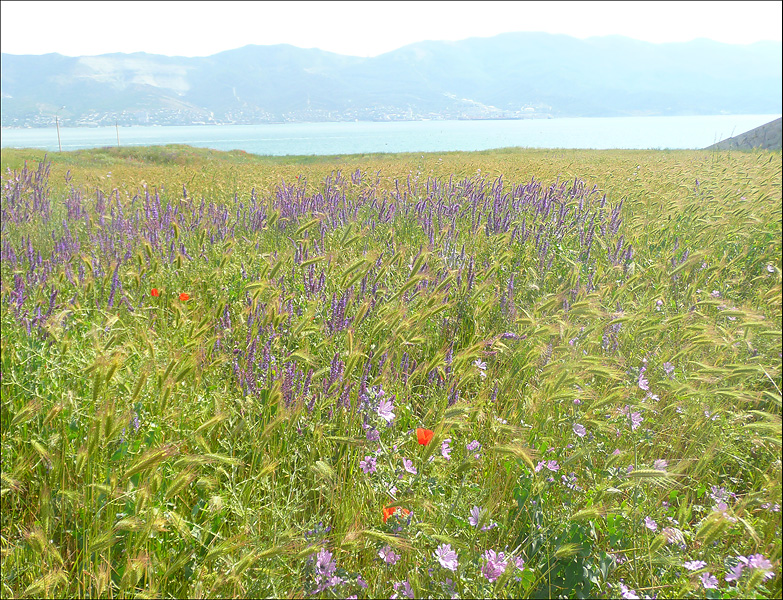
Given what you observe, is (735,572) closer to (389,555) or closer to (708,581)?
(708,581)

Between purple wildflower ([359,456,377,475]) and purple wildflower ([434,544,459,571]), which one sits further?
purple wildflower ([359,456,377,475])

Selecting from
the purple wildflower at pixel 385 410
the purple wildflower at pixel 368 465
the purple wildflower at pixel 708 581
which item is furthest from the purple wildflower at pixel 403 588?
the purple wildflower at pixel 708 581

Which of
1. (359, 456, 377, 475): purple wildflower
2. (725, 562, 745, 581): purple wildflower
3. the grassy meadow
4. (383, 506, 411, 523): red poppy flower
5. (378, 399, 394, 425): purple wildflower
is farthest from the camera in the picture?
(378, 399, 394, 425): purple wildflower

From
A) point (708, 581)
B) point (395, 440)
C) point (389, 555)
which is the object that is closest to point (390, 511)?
point (389, 555)

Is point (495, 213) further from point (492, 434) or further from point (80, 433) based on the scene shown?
point (80, 433)

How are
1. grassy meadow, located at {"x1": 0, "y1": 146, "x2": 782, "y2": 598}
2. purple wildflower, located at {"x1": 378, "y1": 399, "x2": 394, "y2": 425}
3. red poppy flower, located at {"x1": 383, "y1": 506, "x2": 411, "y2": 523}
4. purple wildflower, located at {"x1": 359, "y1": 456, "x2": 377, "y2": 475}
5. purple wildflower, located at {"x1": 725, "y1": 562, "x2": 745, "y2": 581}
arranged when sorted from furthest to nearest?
purple wildflower, located at {"x1": 378, "y1": 399, "x2": 394, "y2": 425}, purple wildflower, located at {"x1": 359, "y1": 456, "x2": 377, "y2": 475}, red poppy flower, located at {"x1": 383, "y1": 506, "x2": 411, "y2": 523}, grassy meadow, located at {"x1": 0, "y1": 146, "x2": 782, "y2": 598}, purple wildflower, located at {"x1": 725, "y1": 562, "x2": 745, "y2": 581}

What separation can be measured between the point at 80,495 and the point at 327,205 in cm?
428

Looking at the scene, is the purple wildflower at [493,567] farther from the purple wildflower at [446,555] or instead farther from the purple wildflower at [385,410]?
Result: the purple wildflower at [385,410]

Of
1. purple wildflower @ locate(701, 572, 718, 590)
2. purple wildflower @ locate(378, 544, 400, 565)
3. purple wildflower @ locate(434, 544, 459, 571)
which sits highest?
purple wildflower @ locate(434, 544, 459, 571)

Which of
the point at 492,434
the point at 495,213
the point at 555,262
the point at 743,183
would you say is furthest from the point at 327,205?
the point at 743,183

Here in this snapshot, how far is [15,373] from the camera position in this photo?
227cm

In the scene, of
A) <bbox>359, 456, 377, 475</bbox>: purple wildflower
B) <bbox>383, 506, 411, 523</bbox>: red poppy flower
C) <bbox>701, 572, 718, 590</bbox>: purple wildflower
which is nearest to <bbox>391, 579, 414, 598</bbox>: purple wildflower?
<bbox>383, 506, 411, 523</bbox>: red poppy flower

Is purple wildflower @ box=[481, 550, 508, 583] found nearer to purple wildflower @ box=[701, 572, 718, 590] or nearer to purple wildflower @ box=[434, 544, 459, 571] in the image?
purple wildflower @ box=[434, 544, 459, 571]

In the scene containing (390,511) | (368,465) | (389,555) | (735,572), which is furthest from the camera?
(368,465)
